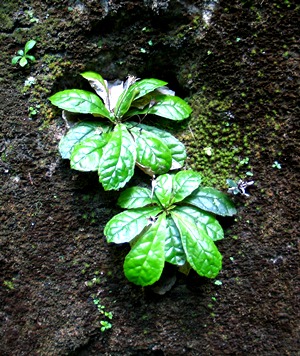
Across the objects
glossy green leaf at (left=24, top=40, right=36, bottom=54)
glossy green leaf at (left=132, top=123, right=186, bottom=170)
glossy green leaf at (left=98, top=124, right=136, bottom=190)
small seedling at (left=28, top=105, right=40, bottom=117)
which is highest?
glossy green leaf at (left=24, top=40, right=36, bottom=54)

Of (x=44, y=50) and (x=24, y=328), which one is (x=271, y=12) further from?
(x=24, y=328)

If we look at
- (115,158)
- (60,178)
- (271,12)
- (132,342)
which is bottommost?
(132,342)

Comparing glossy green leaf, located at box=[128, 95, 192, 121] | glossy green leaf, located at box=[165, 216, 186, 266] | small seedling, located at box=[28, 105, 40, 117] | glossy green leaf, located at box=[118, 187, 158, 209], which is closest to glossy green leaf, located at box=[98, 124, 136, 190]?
glossy green leaf, located at box=[118, 187, 158, 209]

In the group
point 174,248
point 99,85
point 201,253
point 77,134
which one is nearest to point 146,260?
point 174,248

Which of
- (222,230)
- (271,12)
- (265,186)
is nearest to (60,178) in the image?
(222,230)

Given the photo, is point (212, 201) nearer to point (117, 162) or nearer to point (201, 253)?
point (201, 253)

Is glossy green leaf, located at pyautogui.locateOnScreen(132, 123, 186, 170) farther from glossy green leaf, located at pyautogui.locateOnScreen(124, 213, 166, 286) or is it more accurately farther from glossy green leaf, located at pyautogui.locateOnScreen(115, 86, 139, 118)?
glossy green leaf, located at pyautogui.locateOnScreen(124, 213, 166, 286)

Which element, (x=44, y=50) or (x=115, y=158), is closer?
(x=115, y=158)
